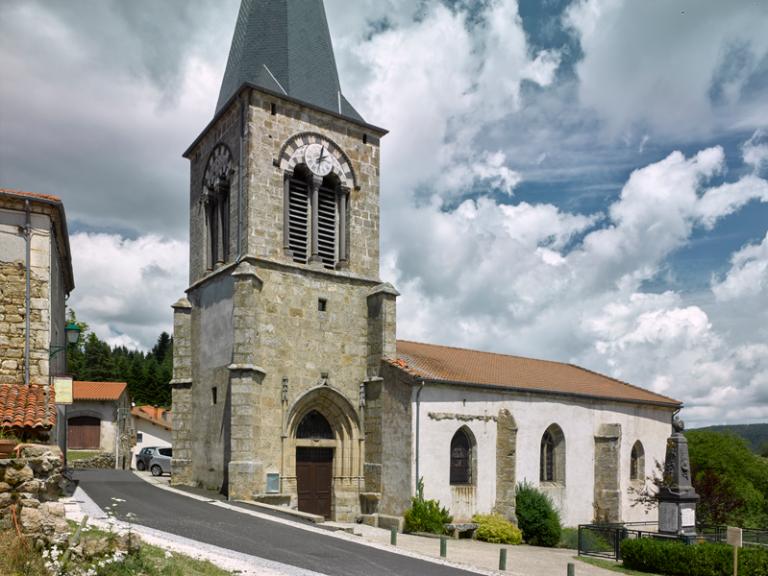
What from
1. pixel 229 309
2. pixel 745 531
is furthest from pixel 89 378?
pixel 745 531

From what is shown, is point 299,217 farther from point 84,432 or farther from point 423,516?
point 84,432

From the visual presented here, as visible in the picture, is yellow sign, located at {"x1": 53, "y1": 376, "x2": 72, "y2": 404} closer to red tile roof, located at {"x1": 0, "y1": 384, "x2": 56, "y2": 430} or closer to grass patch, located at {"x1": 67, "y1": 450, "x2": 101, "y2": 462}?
red tile roof, located at {"x1": 0, "y1": 384, "x2": 56, "y2": 430}

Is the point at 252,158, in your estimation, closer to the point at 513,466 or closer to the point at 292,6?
the point at 292,6

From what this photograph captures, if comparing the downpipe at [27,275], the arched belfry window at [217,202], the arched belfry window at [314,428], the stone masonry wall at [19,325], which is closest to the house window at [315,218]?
the arched belfry window at [217,202]

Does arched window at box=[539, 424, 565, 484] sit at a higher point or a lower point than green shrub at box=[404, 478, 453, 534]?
higher

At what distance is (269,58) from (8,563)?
19325mm

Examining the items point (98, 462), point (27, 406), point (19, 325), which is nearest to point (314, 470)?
point (19, 325)

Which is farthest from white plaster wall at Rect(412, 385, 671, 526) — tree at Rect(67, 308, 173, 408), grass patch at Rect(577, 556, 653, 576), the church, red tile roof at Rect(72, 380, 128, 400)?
tree at Rect(67, 308, 173, 408)

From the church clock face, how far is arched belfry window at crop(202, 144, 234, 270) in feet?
8.52

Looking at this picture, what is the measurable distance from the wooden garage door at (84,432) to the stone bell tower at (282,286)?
1808 cm

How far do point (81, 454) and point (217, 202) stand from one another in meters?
21.0

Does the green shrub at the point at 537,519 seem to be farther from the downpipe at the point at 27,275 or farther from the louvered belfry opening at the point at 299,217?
the downpipe at the point at 27,275

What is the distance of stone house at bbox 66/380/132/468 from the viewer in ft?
129

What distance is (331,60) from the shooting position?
25781mm
